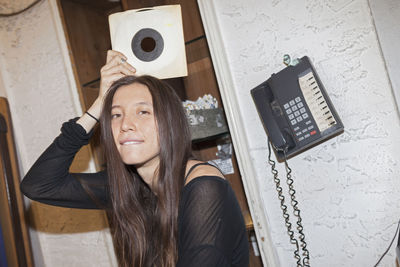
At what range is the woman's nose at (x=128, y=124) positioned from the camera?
1.08 m

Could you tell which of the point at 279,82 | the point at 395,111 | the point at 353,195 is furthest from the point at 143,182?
the point at 395,111

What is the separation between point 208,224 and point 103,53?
1.22 m

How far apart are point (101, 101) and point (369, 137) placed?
3.22 ft

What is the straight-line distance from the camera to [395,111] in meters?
1.11

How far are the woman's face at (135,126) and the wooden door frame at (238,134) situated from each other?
0.30m

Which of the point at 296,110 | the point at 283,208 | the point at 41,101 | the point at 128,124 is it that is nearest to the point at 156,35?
the point at 128,124

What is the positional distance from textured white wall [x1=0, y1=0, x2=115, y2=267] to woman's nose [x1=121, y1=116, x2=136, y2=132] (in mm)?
719

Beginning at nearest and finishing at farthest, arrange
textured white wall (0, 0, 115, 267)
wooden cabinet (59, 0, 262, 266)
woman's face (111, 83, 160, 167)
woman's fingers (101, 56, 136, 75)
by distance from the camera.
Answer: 1. woman's face (111, 83, 160, 167)
2. woman's fingers (101, 56, 136, 75)
3. wooden cabinet (59, 0, 262, 266)
4. textured white wall (0, 0, 115, 267)

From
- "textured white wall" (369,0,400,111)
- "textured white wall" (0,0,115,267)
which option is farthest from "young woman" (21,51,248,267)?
"textured white wall" (369,0,400,111)

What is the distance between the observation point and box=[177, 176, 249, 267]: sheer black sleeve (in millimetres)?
949

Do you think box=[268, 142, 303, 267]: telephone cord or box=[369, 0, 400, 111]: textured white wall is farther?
box=[268, 142, 303, 267]: telephone cord

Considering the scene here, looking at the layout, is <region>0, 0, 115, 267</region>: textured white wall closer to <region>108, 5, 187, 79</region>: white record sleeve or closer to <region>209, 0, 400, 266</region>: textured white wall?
<region>108, 5, 187, 79</region>: white record sleeve

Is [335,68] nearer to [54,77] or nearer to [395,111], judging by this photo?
[395,111]

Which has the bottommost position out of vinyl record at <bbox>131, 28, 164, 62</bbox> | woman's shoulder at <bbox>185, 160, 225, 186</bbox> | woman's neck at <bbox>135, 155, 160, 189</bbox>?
woman's shoulder at <bbox>185, 160, 225, 186</bbox>
